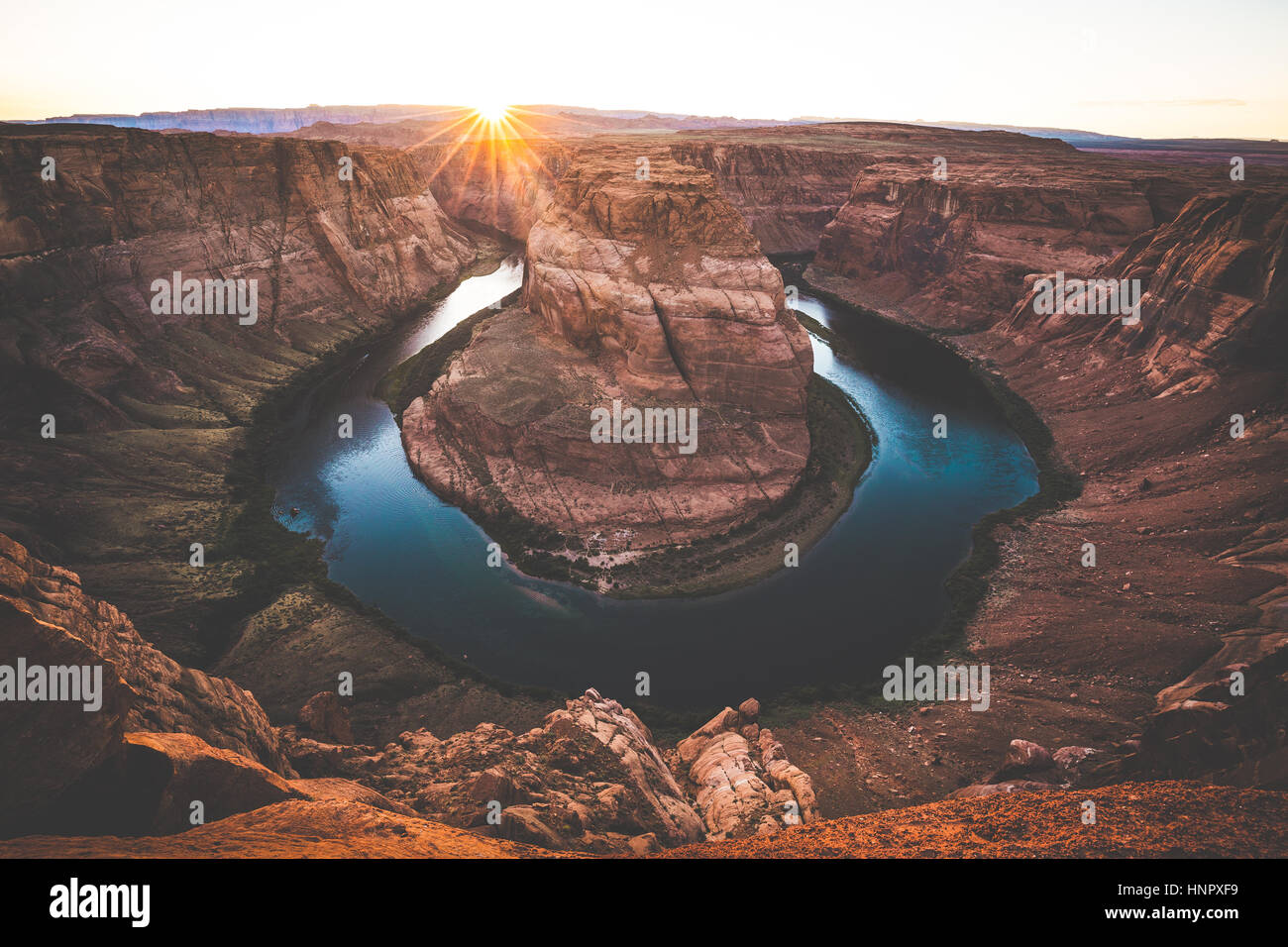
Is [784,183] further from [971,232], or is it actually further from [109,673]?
[109,673]

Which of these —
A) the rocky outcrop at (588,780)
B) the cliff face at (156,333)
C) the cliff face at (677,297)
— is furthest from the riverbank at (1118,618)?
the cliff face at (156,333)

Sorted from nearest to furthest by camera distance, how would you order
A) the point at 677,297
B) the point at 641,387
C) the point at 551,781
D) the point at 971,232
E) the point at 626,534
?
the point at 551,781
the point at 626,534
the point at 677,297
the point at 641,387
the point at 971,232

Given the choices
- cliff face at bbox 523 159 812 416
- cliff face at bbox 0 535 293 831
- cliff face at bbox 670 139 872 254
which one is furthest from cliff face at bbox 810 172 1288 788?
cliff face at bbox 670 139 872 254

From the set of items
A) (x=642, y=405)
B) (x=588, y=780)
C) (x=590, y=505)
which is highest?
(x=642, y=405)

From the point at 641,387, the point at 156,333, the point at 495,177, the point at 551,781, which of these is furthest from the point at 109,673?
the point at 495,177

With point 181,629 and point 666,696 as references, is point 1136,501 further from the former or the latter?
point 181,629

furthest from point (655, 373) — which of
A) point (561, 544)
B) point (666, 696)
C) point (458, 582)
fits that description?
point (666, 696)

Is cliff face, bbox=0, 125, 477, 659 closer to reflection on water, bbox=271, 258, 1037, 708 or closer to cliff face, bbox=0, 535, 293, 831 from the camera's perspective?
reflection on water, bbox=271, 258, 1037, 708
